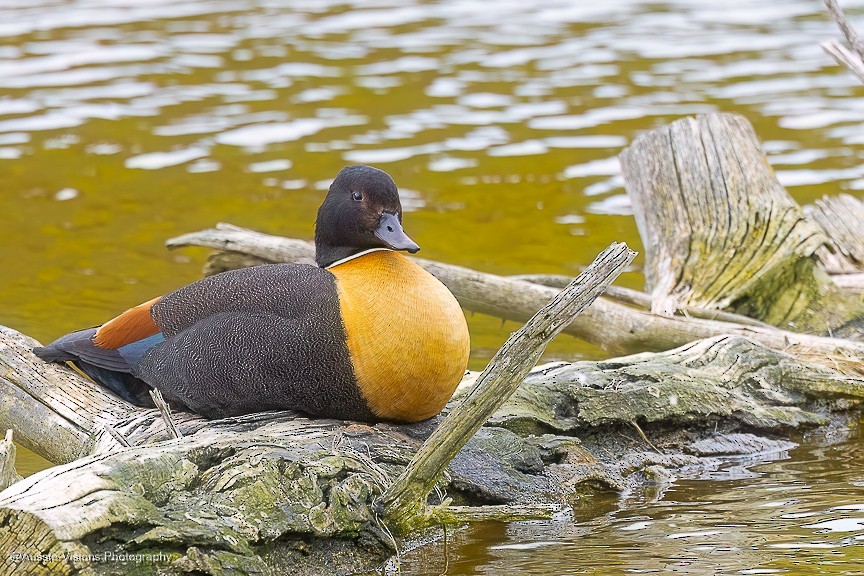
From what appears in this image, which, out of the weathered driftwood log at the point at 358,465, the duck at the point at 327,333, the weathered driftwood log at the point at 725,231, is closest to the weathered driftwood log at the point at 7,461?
the weathered driftwood log at the point at 358,465

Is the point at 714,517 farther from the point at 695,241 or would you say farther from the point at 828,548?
the point at 695,241

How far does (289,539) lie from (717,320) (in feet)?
12.4

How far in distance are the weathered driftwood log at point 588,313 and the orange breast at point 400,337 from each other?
212 cm

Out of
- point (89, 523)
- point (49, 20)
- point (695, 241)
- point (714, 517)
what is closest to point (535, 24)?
point (49, 20)

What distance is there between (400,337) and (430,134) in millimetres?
8559

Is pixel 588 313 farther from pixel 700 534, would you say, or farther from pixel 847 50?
pixel 700 534

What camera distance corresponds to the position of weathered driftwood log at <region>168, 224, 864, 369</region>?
6.72 meters

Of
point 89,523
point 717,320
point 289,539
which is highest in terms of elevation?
point 89,523

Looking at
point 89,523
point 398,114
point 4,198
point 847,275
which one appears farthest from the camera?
point 398,114

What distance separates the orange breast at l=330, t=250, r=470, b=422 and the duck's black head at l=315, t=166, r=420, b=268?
0.44 feet

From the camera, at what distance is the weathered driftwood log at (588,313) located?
265 inches

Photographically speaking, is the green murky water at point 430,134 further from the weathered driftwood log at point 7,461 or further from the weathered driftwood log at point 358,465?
the weathered driftwood log at point 7,461

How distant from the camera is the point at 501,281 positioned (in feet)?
24.6

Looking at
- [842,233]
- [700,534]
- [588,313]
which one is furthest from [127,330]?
[842,233]
